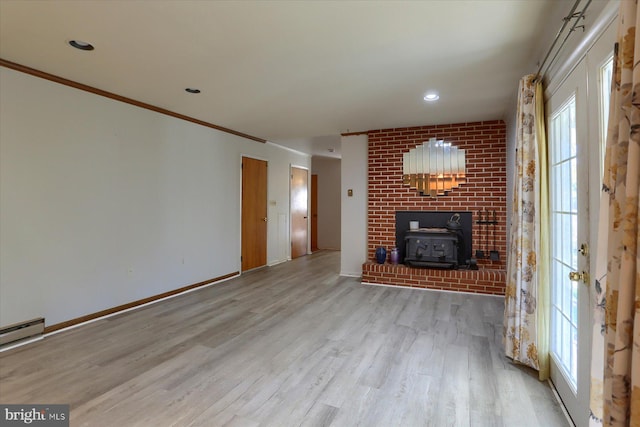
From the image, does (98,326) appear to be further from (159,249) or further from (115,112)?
(115,112)

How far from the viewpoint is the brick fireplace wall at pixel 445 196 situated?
4.62 m

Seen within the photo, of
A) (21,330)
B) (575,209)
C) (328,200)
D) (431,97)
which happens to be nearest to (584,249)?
(575,209)

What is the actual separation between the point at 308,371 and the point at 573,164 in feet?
7.02

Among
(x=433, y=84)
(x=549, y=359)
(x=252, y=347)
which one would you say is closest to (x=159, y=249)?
(x=252, y=347)

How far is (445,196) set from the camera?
496 centimetres

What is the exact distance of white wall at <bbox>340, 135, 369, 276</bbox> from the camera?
547cm

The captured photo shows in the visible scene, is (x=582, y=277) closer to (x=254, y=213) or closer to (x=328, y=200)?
(x=254, y=213)

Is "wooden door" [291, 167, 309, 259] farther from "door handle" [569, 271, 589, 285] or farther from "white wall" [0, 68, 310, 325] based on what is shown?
"door handle" [569, 271, 589, 285]

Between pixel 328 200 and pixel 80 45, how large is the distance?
6.84 meters

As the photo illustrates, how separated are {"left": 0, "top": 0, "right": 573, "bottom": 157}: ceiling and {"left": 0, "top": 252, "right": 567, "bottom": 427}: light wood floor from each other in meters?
2.42

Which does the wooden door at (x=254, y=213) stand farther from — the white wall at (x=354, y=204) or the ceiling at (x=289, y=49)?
the ceiling at (x=289, y=49)

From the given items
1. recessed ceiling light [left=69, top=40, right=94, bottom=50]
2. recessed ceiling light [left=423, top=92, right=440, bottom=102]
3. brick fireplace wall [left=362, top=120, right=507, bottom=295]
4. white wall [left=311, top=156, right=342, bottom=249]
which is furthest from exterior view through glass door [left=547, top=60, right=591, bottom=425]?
white wall [left=311, top=156, right=342, bottom=249]

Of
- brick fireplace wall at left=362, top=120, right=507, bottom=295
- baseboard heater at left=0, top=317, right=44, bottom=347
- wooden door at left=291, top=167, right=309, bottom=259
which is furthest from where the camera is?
wooden door at left=291, top=167, right=309, bottom=259

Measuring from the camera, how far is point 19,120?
2840 mm
